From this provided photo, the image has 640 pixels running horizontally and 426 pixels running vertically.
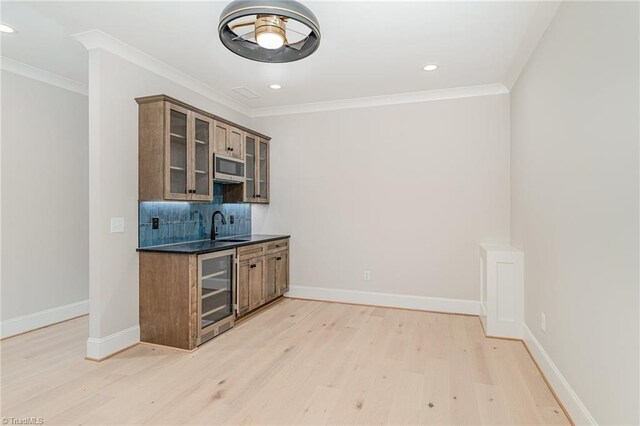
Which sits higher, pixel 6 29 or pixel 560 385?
pixel 6 29

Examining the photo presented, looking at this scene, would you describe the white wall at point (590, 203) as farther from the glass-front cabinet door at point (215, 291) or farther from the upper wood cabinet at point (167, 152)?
the upper wood cabinet at point (167, 152)

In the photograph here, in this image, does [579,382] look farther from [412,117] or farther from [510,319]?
[412,117]

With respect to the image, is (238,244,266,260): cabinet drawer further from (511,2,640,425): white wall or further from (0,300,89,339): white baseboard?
(511,2,640,425): white wall

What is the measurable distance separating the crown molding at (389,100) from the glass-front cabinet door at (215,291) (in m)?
2.35

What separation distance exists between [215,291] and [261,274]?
82cm

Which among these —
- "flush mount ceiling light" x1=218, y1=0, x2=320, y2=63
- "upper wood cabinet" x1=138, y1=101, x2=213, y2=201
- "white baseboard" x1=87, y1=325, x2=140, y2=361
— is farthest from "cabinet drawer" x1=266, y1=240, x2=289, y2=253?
"flush mount ceiling light" x1=218, y1=0, x2=320, y2=63

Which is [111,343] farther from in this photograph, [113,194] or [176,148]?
[176,148]

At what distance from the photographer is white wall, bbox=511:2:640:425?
152 centimetres

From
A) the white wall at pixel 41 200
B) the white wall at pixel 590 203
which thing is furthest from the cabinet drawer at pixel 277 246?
the white wall at pixel 590 203

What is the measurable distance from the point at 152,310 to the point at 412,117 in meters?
3.64

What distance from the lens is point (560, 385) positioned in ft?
7.39

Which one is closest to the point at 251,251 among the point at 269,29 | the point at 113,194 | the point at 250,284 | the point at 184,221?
the point at 250,284

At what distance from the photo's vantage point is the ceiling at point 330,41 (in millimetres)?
2514

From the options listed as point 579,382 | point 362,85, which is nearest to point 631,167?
point 579,382
